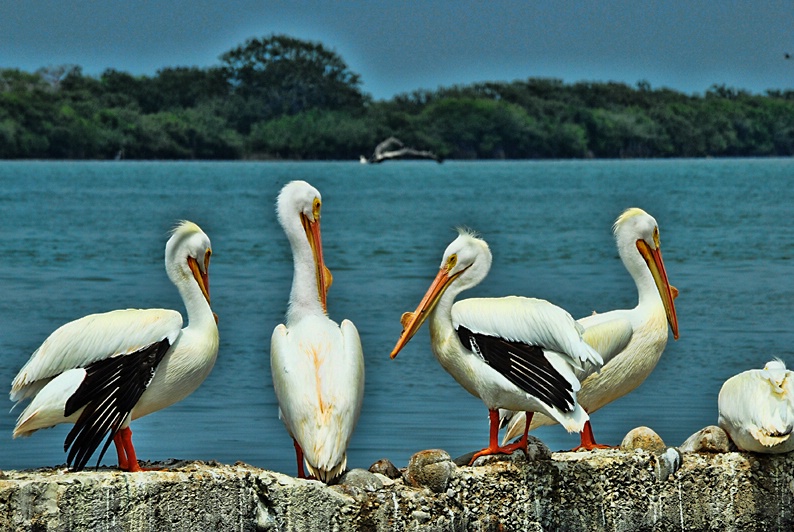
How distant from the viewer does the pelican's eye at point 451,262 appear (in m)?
5.87

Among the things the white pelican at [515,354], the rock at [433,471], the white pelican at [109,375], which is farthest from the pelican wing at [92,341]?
the white pelican at [515,354]

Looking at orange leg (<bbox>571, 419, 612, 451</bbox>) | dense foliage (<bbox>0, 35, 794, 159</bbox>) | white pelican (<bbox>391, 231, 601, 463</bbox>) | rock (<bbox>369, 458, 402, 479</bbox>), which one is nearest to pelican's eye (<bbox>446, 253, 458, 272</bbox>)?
white pelican (<bbox>391, 231, 601, 463</bbox>)

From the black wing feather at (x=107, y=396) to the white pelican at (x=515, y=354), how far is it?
1071 millimetres

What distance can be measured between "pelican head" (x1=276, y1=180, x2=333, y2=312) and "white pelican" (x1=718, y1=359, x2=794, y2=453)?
155cm

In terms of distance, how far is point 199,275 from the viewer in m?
5.58

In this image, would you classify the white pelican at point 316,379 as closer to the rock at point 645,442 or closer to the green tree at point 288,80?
the rock at point 645,442

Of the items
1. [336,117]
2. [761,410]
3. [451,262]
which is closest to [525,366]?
[451,262]

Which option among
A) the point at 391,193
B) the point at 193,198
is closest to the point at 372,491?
the point at 193,198

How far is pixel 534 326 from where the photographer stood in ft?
18.0

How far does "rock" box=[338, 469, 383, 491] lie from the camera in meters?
Result: 5.04

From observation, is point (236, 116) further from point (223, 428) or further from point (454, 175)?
point (223, 428)

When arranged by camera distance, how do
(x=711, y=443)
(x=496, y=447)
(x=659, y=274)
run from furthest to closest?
(x=659, y=274) → (x=711, y=443) → (x=496, y=447)

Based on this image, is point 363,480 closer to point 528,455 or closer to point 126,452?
point 528,455

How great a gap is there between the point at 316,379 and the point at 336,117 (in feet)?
256
